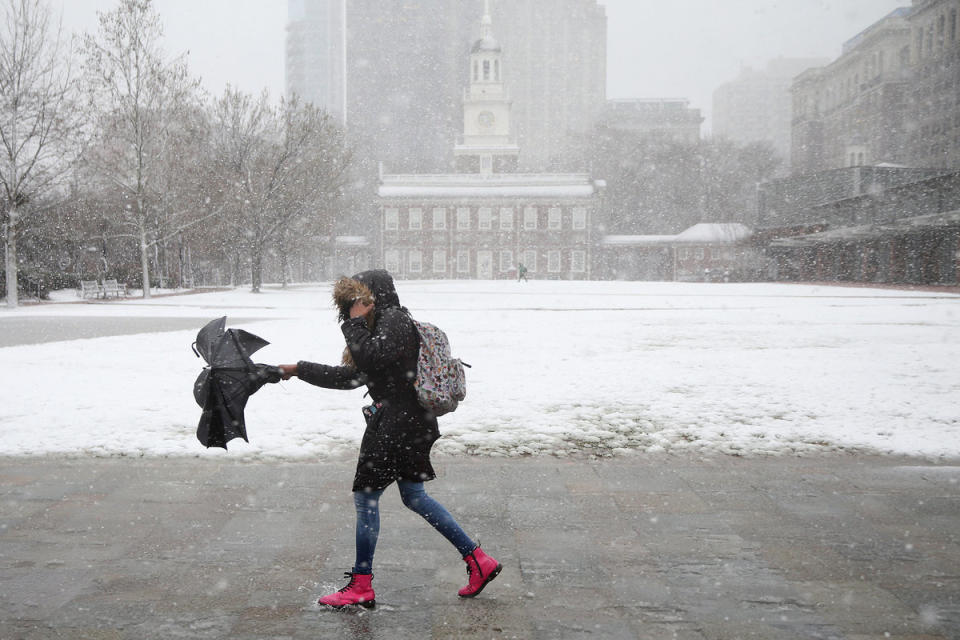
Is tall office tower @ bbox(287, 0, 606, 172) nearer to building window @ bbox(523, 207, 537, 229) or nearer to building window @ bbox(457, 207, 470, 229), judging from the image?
building window @ bbox(457, 207, 470, 229)

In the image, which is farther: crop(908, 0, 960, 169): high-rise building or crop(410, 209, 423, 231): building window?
crop(410, 209, 423, 231): building window

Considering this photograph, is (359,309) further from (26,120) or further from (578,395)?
(26,120)

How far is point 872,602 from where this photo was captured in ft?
10.8

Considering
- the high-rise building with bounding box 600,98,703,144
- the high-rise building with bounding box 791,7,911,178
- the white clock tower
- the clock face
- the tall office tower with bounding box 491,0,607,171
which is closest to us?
the white clock tower

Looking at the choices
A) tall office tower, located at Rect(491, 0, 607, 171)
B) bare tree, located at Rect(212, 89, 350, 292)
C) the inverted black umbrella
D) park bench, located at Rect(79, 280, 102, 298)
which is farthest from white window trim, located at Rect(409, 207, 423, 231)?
tall office tower, located at Rect(491, 0, 607, 171)

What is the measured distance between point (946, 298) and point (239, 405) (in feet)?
93.3

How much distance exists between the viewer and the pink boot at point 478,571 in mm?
3309

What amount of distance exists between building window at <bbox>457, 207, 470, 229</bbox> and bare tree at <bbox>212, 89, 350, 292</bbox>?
85.6ft

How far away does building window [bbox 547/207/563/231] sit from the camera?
62125mm

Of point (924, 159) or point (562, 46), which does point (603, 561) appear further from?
point (562, 46)

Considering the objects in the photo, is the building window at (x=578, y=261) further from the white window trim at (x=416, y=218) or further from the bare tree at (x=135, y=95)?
the bare tree at (x=135, y=95)

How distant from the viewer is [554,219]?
6219 centimetres

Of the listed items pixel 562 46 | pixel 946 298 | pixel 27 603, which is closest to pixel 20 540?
pixel 27 603

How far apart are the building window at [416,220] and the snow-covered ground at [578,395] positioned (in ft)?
156
